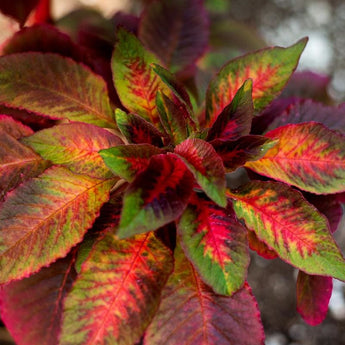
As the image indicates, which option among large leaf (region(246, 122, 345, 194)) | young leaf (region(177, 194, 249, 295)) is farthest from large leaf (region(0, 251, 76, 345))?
large leaf (region(246, 122, 345, 194))

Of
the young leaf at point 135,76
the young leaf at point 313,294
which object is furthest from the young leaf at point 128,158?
the young leaf at point 313,294

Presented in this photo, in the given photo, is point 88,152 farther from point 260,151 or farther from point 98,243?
point 260,151

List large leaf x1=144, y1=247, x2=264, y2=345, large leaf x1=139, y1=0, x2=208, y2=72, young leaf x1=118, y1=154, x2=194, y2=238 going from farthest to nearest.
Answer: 1. large leaf x1=139, y1=0, x2=208, y2=72
2. large leaf x1=144, y1=247, x2=264, y2=345
3. young leaf x1=118, y1=154, x2=194, y2=238

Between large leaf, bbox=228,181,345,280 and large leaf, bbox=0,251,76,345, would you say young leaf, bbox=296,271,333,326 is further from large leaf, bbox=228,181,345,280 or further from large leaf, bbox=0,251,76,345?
large leaf, bbox=0,251,76,345

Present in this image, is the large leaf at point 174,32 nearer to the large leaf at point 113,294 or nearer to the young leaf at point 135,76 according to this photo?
the young leaf at point 135,76

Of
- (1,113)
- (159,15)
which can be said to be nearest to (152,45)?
(159,15)

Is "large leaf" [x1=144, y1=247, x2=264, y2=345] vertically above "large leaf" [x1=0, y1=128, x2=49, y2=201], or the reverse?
"large leaf" [x1=0, y1=128, x2=49, y2=201]
